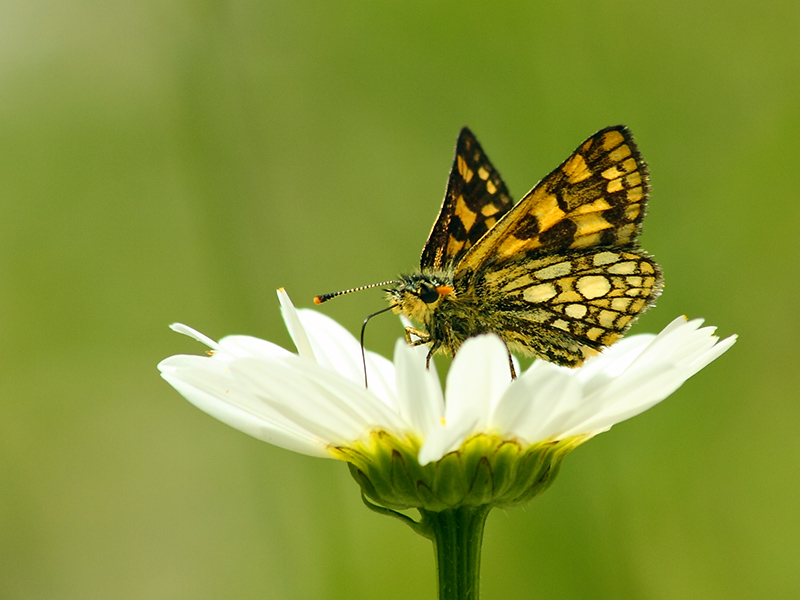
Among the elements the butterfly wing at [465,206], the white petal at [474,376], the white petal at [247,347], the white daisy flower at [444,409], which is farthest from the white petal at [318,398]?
the butterfly wing at [465,206]

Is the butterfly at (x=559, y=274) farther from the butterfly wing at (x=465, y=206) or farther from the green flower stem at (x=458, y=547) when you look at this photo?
the green flower stem at (x=458, y=547)

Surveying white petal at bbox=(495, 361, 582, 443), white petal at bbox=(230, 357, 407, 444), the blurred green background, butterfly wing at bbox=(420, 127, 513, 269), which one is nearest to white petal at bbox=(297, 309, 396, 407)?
butterfly wing at bbox=(420, 127, 513, 269)

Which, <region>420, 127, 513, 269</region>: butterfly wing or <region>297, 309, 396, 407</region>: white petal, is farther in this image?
<region>420, 127, 513, 269</region>: butterfly wing

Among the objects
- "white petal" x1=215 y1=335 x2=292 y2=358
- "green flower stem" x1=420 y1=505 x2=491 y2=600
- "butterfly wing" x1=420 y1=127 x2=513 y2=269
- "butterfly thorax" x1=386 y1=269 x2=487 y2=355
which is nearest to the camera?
"green flower stem" x1=420 y1=505 x2=491 y2=600

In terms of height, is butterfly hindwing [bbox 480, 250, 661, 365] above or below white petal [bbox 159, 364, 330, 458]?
above

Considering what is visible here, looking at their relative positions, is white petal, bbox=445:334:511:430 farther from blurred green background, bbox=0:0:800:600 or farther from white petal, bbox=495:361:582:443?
blurred green background, bbox=0:0:800:600

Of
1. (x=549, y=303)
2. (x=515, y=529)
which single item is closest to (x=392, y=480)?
(x=549, y=303)

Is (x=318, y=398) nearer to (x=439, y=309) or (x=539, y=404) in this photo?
(x=539, y=404)
